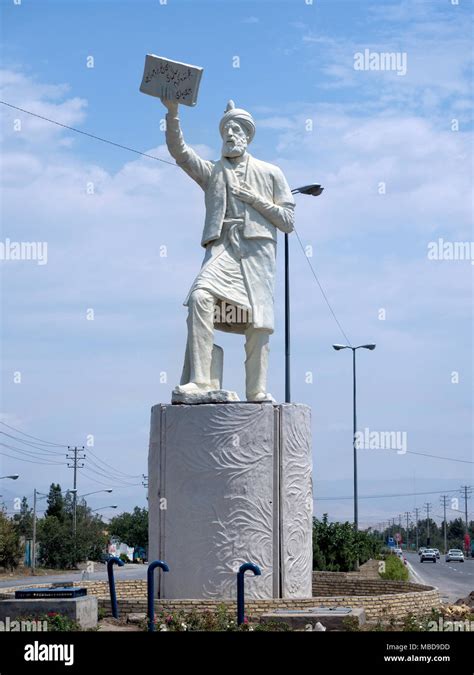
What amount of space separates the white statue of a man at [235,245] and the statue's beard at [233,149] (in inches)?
0.5

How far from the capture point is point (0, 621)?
1055 centimetres

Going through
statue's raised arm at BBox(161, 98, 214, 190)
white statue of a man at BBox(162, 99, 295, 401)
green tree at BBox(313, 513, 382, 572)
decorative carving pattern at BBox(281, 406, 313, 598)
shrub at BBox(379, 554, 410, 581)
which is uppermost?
statue's raised arm at BBox(161, 98, 214, 190)

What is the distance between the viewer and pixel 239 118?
13.8 meters

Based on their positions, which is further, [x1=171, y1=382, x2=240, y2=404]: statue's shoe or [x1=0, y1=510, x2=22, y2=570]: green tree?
[x1=0, y1=510, x2=22, y2=570]: green tree

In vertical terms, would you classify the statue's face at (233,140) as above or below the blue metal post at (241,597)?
above

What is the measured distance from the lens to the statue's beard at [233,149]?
13781mm

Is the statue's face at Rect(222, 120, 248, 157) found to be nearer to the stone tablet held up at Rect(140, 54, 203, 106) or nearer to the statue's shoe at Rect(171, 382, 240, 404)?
the stone tablet held up at Rect(140, 54, 203, 106)

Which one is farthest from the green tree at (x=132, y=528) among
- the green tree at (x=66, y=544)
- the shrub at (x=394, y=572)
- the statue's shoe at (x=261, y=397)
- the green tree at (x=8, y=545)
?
the statue's shoe at (x=261, y=397)

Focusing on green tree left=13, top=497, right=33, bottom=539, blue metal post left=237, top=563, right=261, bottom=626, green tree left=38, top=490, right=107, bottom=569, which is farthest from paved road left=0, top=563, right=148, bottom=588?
blue metal post left=237, top=563, right=261, bottom=626

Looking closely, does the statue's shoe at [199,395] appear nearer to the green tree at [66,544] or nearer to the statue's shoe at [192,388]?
the statue's shoe at [192,388]

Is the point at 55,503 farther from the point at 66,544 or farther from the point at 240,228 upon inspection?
the point at 240,228

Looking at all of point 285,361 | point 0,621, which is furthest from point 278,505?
point 285,361

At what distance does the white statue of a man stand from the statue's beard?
0.01 metres

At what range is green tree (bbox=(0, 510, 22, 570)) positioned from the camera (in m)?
40.8
